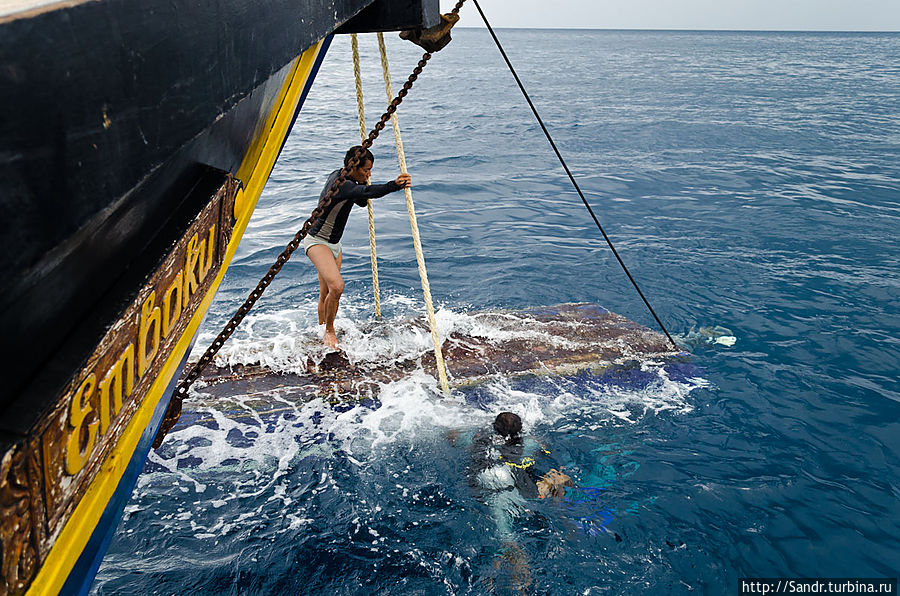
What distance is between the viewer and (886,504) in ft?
16.7

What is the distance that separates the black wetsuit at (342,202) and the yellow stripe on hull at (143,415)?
2462mm

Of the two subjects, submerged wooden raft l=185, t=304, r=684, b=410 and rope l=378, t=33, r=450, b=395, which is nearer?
rope l=378, t=33, r=450, b=395

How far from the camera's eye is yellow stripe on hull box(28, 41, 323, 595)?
127 cm

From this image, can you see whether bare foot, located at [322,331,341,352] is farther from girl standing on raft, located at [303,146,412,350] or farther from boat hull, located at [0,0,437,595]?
boat hull, located at [0,0,437,595]

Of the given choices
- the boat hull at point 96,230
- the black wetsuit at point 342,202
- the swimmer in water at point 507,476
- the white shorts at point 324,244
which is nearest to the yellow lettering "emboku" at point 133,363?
the boat hull at point 96,230

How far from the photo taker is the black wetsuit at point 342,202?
522cm

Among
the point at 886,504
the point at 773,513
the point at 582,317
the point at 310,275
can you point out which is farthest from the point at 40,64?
the point at 310,275

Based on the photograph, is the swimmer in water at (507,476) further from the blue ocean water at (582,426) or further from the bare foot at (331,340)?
the bare foot at (331,340)

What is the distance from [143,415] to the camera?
65.0 inches

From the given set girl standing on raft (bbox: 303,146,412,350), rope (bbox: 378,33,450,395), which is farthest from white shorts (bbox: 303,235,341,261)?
rope (bbox: 378,33,450,395)

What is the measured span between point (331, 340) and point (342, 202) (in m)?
1.48

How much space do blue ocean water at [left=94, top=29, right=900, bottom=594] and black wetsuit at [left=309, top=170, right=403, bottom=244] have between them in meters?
1.22

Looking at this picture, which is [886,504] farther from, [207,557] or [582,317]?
[207,557]

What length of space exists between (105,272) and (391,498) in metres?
4.01
